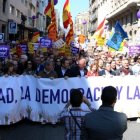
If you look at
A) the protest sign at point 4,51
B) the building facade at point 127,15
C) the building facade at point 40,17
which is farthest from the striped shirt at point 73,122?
the building facade at point 40,17

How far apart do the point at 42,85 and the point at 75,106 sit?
505cm

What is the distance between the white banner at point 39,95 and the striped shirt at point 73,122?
482 centimetres

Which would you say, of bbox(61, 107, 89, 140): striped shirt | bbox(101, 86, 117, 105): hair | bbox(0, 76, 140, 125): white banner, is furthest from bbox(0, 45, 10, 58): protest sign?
bbox(101, 86, 117, 105): hair

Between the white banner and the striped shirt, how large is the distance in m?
4.82

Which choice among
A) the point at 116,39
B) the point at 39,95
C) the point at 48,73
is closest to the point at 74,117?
the point at 39,95

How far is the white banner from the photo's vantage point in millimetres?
10195

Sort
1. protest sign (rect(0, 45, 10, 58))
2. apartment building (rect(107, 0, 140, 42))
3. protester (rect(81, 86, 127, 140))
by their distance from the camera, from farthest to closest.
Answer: apartment building (rect(107, 0, 140, 42))
protest sign (rect(0, 45, 10, 58))
protester (rect(81, 86, 127, 140))

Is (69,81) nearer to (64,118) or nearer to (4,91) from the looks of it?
(4,91)

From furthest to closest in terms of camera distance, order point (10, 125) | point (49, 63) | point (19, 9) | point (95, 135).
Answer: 1. point (19, 9)
2. point (49, 63)
3. point (10, 125)
4. point (95, 135)

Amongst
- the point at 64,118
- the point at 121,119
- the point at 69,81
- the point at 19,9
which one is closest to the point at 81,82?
the point at 69,81

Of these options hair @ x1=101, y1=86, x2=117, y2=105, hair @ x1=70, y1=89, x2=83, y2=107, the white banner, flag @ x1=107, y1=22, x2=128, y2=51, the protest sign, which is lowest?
the white banner

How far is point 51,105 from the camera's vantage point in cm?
1043

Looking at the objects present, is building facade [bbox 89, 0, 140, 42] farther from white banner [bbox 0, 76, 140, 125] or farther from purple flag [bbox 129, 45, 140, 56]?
white banner [bbox 0, 76, 140, 125]

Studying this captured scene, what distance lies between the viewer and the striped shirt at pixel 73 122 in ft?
17.9
